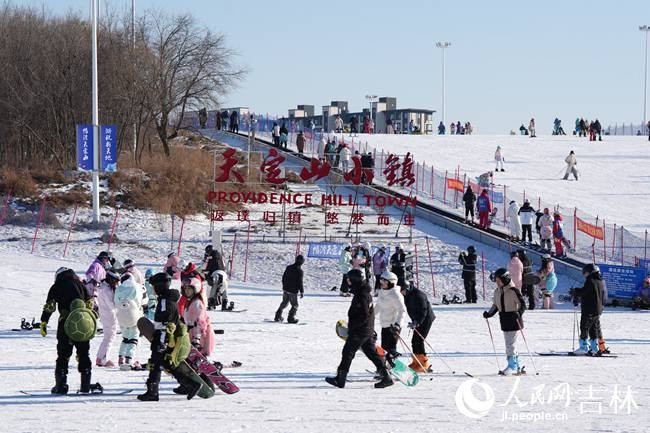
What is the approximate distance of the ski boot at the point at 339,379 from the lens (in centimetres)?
1391

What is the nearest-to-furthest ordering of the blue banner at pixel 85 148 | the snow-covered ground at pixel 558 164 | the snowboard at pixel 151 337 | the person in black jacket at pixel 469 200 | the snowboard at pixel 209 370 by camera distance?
the snowboard at pixel 151 337 < the snowboard at pixel 209 370 < the blue banner at pixel 85 148 < the person in black jacket at pixel 469 200 < the snow-covered ground at pixel 558 164

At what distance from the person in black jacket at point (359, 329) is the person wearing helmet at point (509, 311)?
207 cm

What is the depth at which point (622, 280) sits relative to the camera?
86.2 ft

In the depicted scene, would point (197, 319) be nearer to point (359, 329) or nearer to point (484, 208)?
point (359, 329)

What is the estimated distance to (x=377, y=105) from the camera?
285 feet

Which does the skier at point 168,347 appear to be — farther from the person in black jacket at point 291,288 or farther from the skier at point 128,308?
the person in black jacket at point 291,288

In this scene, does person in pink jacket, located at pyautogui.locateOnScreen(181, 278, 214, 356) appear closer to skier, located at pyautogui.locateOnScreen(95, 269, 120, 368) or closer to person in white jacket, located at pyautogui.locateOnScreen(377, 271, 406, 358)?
skier, located at pyautogui.locateOnScreen(95, 269, 120, 368)

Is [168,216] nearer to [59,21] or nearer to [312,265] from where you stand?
[312,265]

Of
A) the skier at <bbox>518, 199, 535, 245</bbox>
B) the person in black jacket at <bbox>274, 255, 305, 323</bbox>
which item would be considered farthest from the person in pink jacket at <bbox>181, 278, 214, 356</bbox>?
the skier at <bbox>518, 199, 535, 245</bbox>

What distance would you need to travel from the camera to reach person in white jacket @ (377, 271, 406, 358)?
14.5 m

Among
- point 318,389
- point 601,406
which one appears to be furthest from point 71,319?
point 601,406

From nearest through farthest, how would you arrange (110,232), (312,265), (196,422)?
(196,422) < (312,265) < (110,232)

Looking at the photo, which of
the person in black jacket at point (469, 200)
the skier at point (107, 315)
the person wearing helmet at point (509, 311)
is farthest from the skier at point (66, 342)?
the person in black jacket at point (469, 200)

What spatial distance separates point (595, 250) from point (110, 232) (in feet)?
49.3
